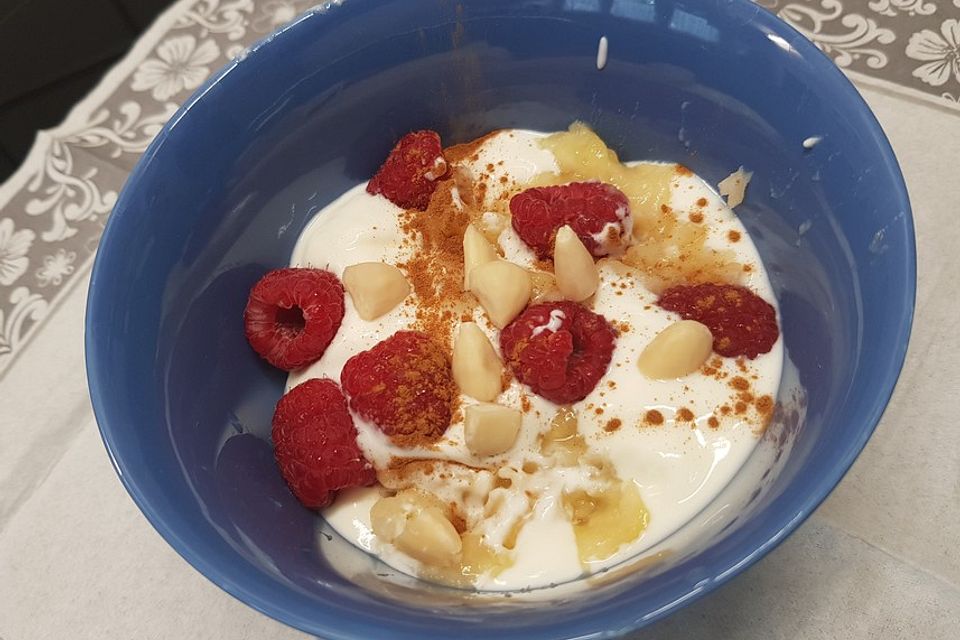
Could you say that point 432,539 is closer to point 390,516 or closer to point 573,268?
point 390,516

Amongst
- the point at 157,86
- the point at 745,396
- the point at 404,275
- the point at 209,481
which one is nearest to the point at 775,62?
→ the point at 745,396

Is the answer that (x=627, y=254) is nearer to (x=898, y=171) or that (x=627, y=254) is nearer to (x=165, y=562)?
(x=898, y=171)

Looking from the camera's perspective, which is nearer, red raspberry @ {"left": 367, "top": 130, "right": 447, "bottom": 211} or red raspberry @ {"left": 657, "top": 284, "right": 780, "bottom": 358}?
red raspberry @ {"left": 657, "top": 284, "right": 780, "bottom": 358}

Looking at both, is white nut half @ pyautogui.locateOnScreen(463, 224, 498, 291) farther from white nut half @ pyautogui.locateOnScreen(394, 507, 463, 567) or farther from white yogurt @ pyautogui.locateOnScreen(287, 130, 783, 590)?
white nut half @ pyautogui.locateOnScreen(394, 507, 463, 567)

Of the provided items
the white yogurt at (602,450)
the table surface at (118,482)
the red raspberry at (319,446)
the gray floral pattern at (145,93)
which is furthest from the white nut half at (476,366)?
the gray floral pattern at (145,93)

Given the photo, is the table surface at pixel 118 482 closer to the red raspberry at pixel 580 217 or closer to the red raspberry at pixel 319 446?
the red raspberry at pixel 319 446

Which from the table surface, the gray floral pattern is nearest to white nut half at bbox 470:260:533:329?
the table surface
